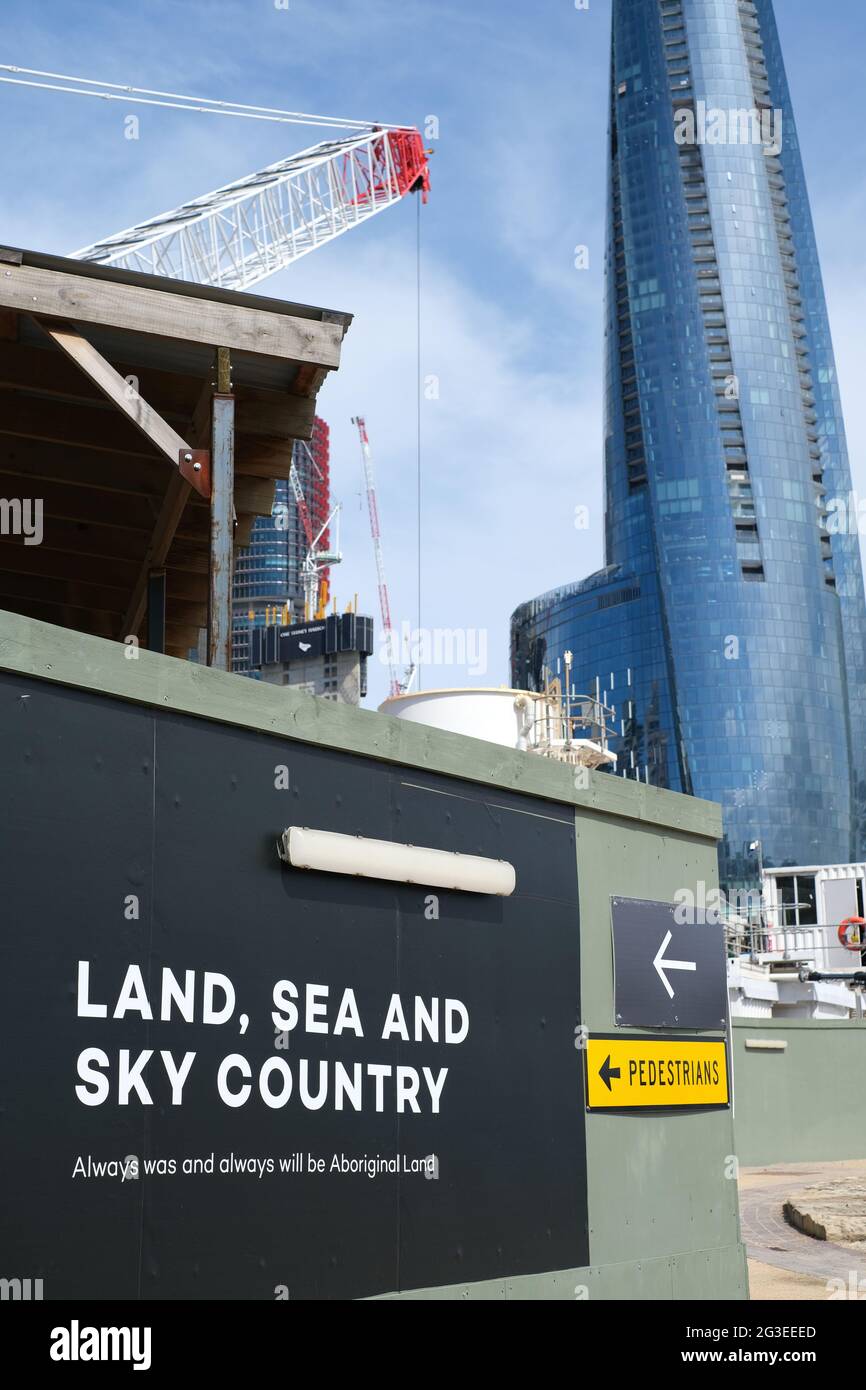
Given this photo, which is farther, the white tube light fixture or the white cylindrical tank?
the white cylindrical tank

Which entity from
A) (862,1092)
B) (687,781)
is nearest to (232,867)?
(862,1092)

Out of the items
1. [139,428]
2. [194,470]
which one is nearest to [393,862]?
[194,470]

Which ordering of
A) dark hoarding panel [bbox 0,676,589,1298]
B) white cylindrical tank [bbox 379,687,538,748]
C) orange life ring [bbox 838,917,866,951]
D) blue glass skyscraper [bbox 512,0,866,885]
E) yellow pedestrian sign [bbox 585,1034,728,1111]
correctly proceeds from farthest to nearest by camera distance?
blue glass skyscraper [bbox 512,0,866,885] → orange life ring [bbox 838,917,866,951] → white cylindrical tank [bbox 379,687,538,748] → yellow pedestrian sign [bbox 585,1034,728,1111] → dark hoarding panel [bbox 0,676,589,1298]

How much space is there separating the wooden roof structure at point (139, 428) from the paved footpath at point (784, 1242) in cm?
807

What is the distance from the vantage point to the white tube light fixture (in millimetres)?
6137

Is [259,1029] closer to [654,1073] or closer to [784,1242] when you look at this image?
[654,1073]

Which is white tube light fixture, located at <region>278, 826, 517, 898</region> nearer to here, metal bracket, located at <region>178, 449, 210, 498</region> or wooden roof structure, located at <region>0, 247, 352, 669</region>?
wooden roof structure, located at <region>0, 247, 352, 669</region>

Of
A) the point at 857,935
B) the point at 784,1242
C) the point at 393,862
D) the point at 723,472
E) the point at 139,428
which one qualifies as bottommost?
the point at 784,1242

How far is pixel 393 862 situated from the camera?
6574mm

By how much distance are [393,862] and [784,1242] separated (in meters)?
9.76

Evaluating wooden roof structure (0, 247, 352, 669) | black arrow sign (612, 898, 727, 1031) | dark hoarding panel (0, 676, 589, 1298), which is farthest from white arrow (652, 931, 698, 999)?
wooden roof structure (0, 247, 352, 669)

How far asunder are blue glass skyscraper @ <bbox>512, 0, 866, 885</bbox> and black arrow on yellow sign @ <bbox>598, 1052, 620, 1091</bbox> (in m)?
142
